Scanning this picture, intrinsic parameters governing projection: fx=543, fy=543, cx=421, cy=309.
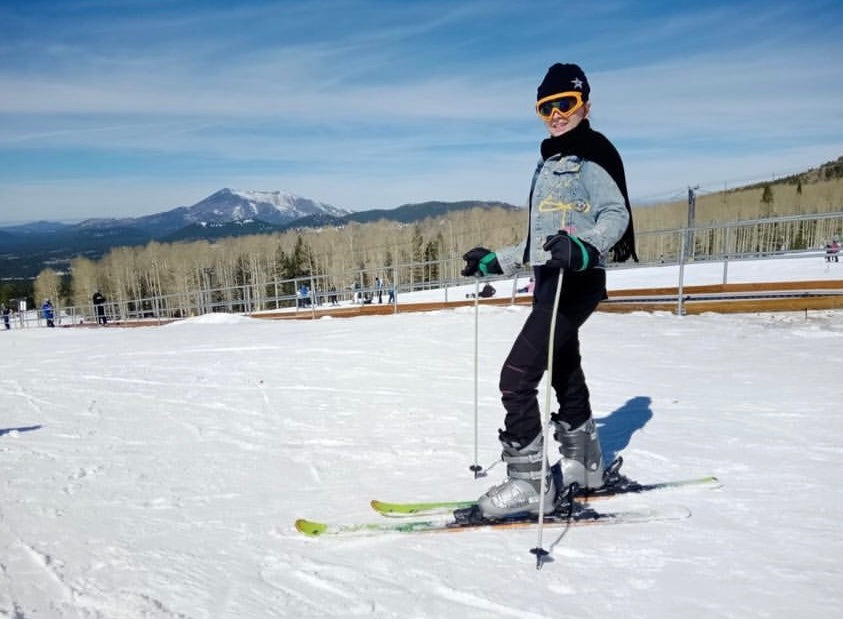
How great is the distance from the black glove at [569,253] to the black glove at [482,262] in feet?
2.08

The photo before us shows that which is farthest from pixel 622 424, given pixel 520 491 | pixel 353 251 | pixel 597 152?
pixel 353 251

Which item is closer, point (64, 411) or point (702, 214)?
point (64, 411)

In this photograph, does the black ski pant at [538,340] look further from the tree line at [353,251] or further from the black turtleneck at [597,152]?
the tree line at [353,251]

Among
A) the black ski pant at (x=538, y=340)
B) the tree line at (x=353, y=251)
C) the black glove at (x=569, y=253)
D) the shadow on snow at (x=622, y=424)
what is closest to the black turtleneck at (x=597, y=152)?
the black ski pant at (x=538, y=340)

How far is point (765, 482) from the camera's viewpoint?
9.14 feet

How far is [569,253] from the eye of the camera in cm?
203

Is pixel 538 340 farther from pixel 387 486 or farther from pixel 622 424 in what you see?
pixel 622 424

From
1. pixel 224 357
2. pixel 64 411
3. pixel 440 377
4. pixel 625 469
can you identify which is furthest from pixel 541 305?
pixel 224 357

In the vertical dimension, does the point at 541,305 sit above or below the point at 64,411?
above

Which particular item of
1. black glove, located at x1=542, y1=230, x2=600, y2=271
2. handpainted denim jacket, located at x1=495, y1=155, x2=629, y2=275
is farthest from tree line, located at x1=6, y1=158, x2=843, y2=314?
black glove, located at x1=542, y1=230, x2=600, y2=271

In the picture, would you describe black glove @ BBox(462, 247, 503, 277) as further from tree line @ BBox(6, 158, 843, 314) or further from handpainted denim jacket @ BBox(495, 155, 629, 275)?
tree line @ BBox(6, 158, 843, 314)

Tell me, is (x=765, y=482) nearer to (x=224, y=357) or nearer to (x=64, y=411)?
(x=64, y=411)

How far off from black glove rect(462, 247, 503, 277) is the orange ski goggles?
0.71 metres

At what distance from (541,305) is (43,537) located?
2432mm
